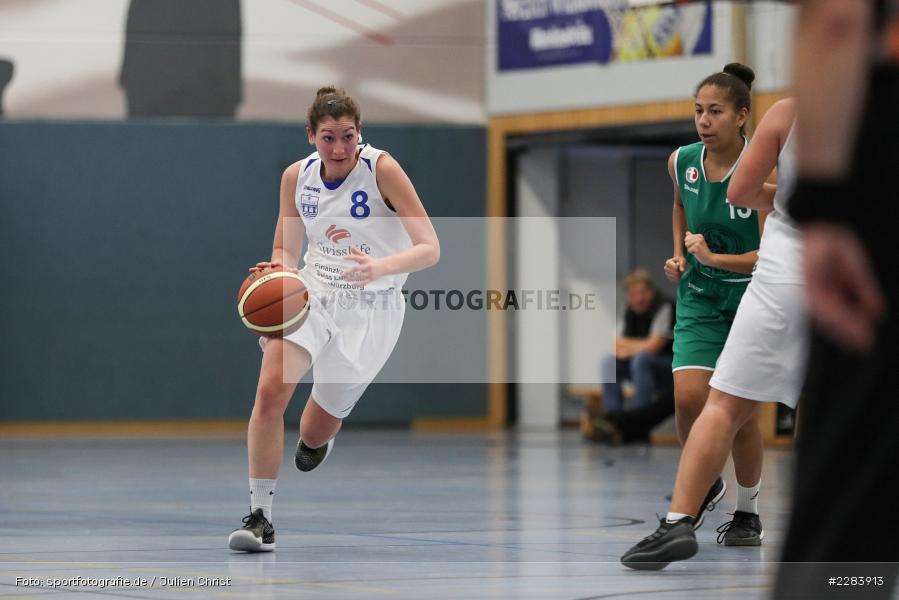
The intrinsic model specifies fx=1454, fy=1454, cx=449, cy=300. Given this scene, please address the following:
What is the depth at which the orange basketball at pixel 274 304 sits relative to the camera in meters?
5.72

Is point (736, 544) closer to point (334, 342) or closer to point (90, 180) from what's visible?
point (334, 342)

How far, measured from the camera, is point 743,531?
592 cm

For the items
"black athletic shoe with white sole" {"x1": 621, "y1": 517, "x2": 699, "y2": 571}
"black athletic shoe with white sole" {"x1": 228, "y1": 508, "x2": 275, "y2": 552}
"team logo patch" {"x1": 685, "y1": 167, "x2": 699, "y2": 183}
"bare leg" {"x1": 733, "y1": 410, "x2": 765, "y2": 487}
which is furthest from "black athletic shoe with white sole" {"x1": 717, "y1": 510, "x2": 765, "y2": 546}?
"black athletic shoe with white sole" {"x1": 228, "y1": 508, "x2": 275, "y2": 552}

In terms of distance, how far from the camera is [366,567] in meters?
5.22

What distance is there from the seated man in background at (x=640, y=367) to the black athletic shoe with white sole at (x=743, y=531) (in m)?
6.08

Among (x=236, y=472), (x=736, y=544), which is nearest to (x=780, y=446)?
(x=236, y=472)

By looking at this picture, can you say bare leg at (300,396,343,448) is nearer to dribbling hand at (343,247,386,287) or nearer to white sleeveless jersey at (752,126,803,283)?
dribbling hand at (343,247,386,287)

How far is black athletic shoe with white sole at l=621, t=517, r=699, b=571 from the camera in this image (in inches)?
191

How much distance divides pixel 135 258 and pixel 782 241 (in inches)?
397

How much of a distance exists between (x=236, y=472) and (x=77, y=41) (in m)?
5.72

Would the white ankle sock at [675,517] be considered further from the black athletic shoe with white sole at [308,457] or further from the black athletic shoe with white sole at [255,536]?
the black athletic shoe with white sole at [308,457]

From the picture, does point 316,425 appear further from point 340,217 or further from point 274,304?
point 340,217

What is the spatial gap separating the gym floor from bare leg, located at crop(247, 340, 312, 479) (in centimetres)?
37

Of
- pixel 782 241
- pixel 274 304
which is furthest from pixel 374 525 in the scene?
pixel 782 241
